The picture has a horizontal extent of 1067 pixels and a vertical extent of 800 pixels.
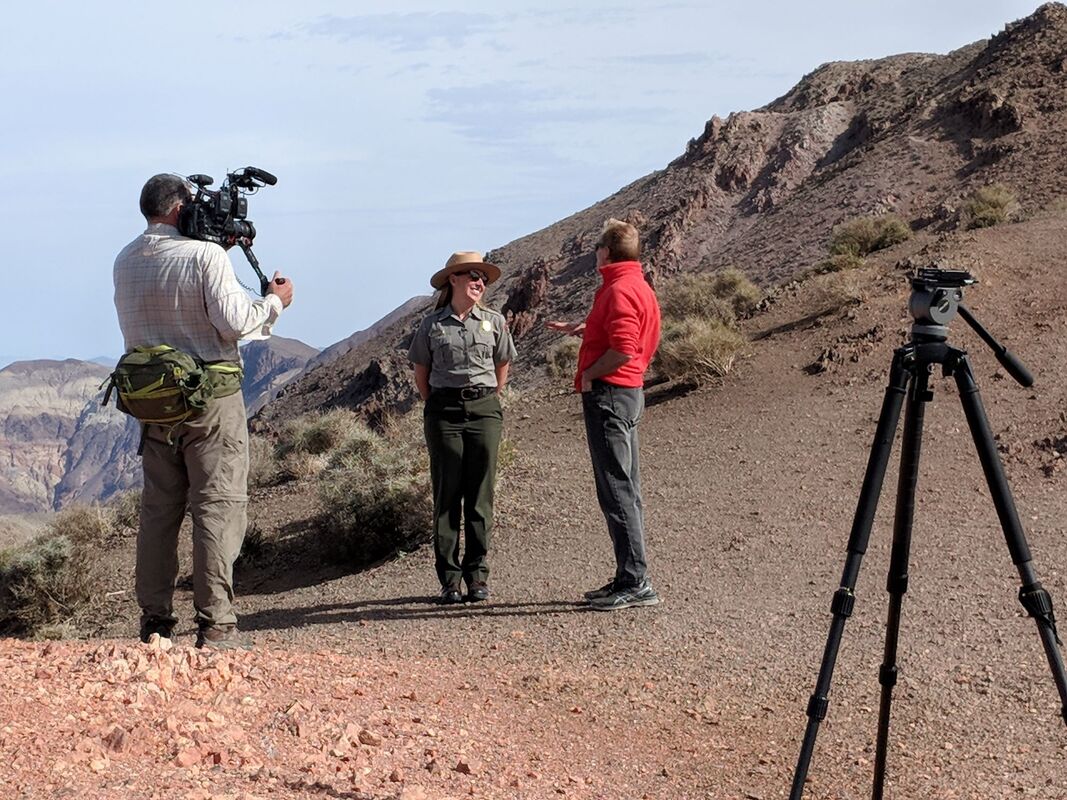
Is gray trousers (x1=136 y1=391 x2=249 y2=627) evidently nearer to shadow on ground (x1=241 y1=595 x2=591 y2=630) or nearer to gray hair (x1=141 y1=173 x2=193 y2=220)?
gray hair (x1=141 y1=173 x2=193 y2=220)

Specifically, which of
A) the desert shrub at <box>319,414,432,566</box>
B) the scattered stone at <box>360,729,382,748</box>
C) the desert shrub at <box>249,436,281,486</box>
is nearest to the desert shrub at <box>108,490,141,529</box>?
the desert shrub at <box>249,436,281,486</box>

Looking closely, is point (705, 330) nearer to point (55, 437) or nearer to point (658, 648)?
point (658, 648)

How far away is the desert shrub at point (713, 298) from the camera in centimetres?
1645

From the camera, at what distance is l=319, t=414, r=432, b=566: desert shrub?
29.9 ft

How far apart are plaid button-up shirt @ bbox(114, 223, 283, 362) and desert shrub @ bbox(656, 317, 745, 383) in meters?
8.17

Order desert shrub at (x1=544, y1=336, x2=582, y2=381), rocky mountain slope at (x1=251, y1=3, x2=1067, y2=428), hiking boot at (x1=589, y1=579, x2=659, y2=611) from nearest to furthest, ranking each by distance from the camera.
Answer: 1. hiking boot at (x1=589, y1=579, x2=659, y2=611)
2. desert shrub at (x1=544, y1=336, x2=582, y2=381)
3. rocky mountain slope at (x1=251, y1=3, x2=1067, y2=428)

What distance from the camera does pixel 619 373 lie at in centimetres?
636

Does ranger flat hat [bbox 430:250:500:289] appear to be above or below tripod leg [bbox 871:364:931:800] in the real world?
above

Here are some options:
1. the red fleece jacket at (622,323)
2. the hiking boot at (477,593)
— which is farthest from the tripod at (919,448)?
the hiking boot at (477,593)

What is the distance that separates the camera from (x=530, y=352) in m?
24.4

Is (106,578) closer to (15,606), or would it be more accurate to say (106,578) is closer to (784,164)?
(15,606)

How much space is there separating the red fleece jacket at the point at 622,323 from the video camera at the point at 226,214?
178cm

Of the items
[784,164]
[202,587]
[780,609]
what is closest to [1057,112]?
[784,164]

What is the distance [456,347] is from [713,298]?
11.0 meters
